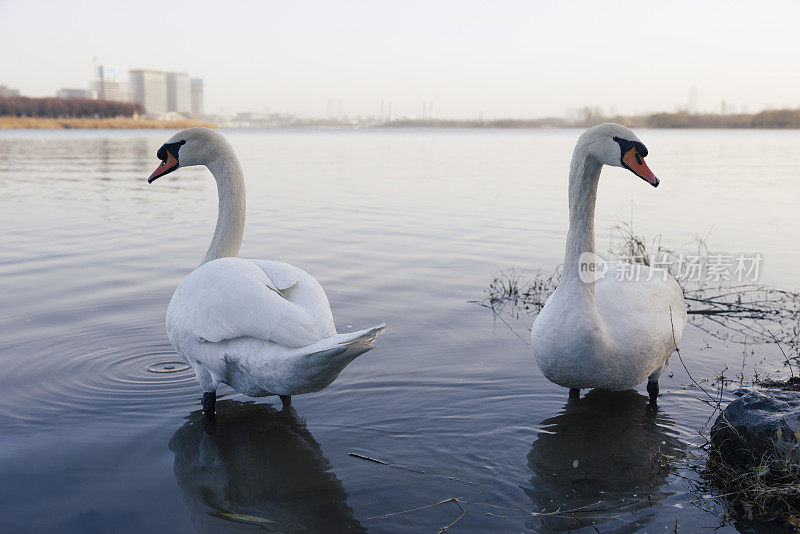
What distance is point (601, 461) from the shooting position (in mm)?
4160

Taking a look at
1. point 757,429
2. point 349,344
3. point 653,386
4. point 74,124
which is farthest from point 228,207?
point 74,124

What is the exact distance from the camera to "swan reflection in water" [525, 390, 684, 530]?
140 inches

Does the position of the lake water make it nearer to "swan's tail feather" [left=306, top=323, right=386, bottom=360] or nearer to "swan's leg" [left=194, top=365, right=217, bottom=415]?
"swan's leg" [left=194, top=365, right=217, bottom=415]

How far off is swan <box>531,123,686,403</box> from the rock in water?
2.56ft

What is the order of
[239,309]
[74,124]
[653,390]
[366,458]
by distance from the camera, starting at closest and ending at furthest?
1. [239,309]
2. [366,458]
3. [653,390]
4. [74,124]

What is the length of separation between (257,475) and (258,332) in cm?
85

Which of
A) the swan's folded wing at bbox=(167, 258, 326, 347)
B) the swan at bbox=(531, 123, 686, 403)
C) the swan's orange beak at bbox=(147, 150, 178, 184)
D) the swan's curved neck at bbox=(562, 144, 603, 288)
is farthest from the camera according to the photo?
the swan's orange beak at bbox=(147, 150, 178, 184)

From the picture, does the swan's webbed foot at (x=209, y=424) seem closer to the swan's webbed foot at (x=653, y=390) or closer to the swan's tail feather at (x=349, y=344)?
the swan's tail feather at (x=349, y=344)

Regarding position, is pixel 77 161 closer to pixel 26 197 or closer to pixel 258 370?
pixel 26 197

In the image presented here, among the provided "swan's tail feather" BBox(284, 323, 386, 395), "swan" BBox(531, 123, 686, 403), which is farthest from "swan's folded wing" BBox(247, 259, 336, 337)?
"swan" BBox(531, 123, 686, 403)

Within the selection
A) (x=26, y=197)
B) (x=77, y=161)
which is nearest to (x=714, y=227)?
(x=26, y=197)

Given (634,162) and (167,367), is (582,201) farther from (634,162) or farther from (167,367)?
(167,367)

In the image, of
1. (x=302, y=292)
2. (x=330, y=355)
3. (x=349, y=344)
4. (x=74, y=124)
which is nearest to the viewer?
(x=349, y=344)

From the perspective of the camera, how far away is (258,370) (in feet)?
12.9
